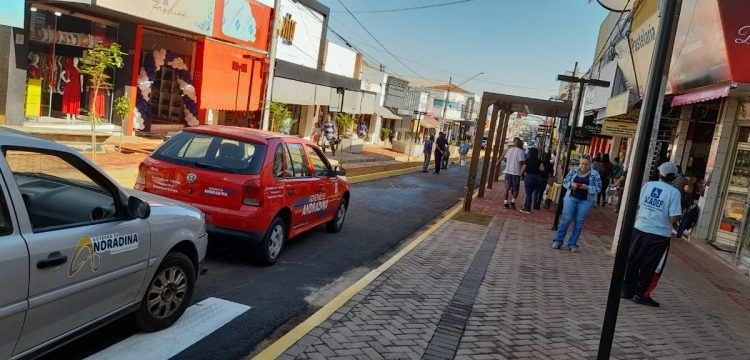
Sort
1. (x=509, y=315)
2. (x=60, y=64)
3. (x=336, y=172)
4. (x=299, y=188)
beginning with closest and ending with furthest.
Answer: (x=509, y=315) < (x=299, y=188) < (x=336, y=172) < (x=60, y=64)

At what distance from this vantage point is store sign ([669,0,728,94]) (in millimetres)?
8461

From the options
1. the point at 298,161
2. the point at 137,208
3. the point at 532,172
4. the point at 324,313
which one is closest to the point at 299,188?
the point at 298,161

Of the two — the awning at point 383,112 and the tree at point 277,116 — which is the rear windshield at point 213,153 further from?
the awning at point 383,112

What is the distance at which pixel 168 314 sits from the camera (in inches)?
176

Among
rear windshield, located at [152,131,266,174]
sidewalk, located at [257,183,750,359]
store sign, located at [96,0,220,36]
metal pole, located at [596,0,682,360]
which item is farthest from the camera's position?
store sign, located at [96,0,220,36]

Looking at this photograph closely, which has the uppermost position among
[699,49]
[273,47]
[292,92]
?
[699,49]

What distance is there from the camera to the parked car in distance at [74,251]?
294cm

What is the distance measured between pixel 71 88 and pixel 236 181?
12018 mm

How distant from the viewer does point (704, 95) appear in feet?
30.5

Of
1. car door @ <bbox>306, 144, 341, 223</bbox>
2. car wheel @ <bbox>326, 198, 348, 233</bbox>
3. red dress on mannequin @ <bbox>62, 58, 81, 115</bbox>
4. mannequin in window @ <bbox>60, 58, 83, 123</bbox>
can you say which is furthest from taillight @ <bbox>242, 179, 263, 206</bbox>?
red dress on mannequin @ <bbox>62, 58, 81, 115</bbox>

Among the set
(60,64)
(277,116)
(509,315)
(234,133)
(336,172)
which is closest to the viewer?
(509,315)

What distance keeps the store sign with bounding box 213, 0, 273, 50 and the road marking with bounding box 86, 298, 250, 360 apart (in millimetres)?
15038

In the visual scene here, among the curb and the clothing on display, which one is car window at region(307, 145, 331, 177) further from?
the clothing on display

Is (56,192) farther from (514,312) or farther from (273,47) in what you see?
(273,47)
